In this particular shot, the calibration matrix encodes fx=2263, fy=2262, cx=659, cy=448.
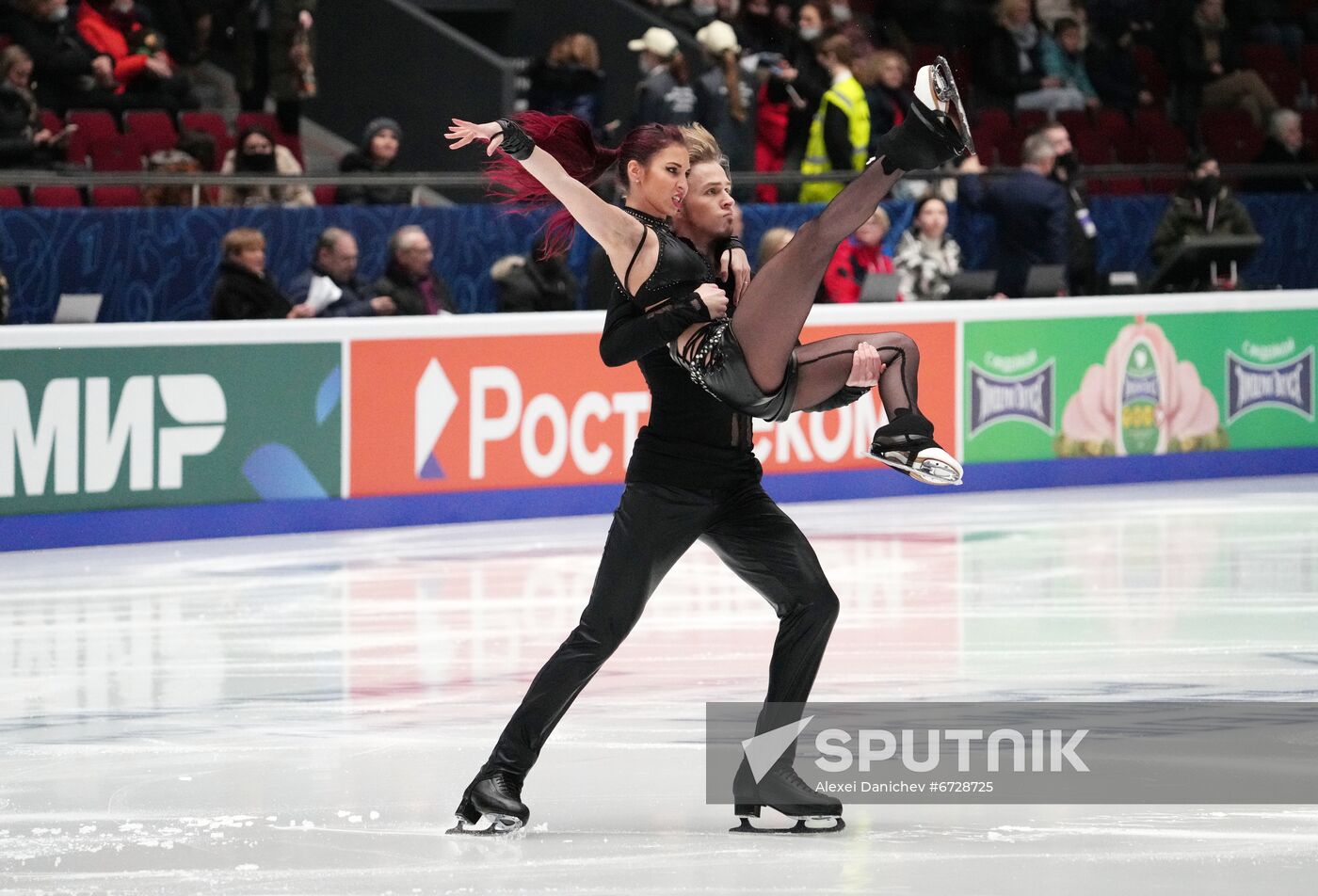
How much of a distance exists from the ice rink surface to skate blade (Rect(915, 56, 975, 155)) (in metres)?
1.61

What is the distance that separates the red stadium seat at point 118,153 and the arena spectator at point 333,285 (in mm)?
1597

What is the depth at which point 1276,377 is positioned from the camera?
1362cm

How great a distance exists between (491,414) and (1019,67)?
664cm

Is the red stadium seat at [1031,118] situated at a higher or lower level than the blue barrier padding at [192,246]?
higher

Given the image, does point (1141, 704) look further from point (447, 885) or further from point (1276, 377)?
point (1276, 377)

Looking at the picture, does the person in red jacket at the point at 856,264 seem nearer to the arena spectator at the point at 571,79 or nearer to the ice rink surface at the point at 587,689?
the ice rink surface at the point at 587,689

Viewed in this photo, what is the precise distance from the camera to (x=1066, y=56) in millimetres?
16656

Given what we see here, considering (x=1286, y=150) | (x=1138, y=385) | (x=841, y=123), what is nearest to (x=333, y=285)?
(x=841, y=123)

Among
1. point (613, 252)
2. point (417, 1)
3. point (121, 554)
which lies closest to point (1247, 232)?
point (417, 1)

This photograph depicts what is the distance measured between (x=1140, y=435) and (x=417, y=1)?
6799 mm

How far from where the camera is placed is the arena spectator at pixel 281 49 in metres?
13.5

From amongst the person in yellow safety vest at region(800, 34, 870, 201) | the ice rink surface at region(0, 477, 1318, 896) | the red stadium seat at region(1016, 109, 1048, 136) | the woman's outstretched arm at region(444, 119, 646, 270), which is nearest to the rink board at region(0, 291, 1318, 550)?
the ice rink surface at region(0, 477, 1318, 896)

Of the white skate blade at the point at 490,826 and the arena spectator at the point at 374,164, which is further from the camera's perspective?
the arena spectator at the point at 374,164

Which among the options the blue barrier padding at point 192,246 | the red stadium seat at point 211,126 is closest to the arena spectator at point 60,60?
the red stadium seat at point 211,126
